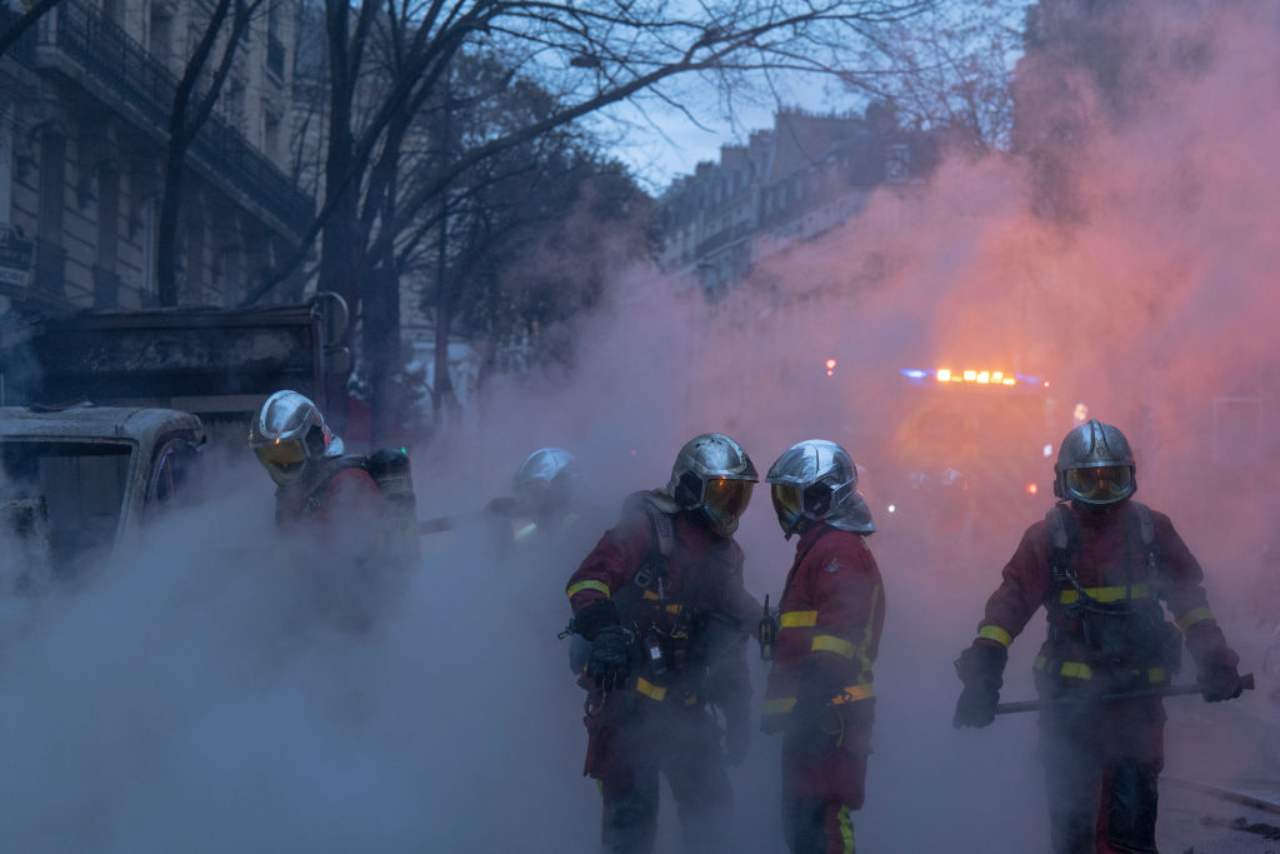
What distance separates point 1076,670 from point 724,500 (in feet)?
3.96

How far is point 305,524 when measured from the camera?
567 centimetres

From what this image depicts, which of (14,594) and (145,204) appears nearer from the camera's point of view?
(14,594)

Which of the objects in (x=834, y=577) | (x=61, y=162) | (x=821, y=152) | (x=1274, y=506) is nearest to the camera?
(x=834, y=577)

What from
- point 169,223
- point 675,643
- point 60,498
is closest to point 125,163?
point 169,223

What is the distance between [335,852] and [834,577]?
1890mm

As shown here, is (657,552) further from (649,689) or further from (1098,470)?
(1098,470)

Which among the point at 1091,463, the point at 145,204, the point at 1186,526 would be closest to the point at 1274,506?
the point at 1186,526

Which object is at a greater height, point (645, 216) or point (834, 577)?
point (645, 216)

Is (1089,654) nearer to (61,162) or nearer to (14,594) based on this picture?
(14,594)

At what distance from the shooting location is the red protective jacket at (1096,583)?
4.93 m

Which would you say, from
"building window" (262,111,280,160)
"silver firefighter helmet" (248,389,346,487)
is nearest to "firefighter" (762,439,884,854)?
"silver firefighter helmet" (248,389,346,487)

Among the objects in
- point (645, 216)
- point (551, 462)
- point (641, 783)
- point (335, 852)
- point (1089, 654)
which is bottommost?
point (335, 852)

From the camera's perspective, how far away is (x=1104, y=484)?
5.00 meters

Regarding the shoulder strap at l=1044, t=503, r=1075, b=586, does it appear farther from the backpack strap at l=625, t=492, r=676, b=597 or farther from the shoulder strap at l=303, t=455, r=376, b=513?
the shoulder strap at l=303, t=455, r=376, b=513
